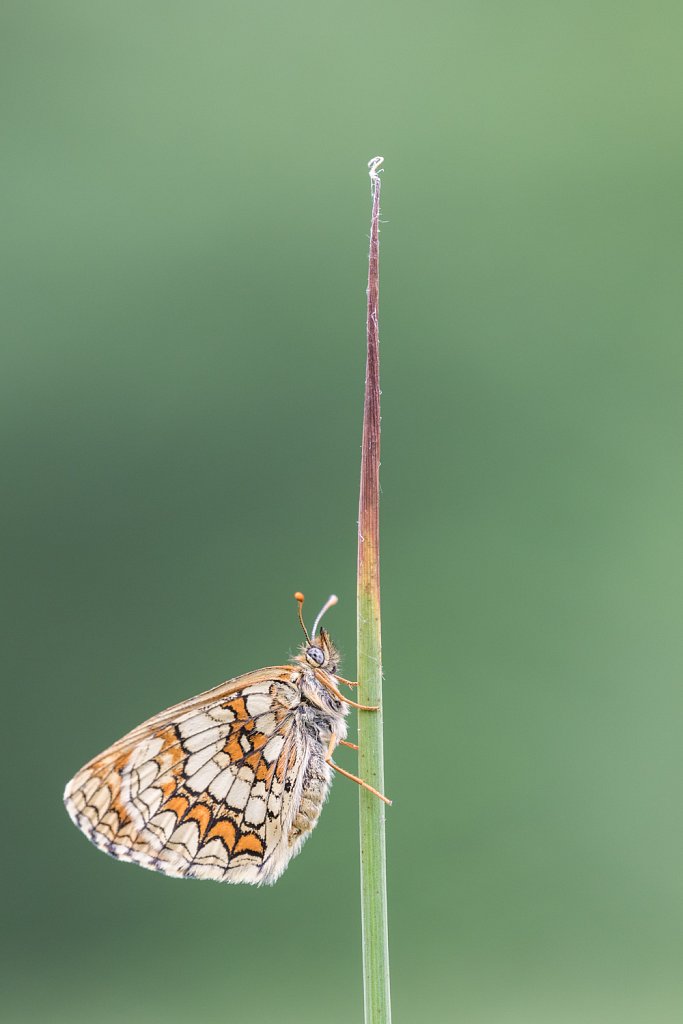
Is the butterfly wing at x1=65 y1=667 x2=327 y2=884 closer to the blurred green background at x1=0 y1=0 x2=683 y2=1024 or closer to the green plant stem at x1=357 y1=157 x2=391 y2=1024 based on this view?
the green plant stem at x1=357 y1=157 x2=391 y2=1024

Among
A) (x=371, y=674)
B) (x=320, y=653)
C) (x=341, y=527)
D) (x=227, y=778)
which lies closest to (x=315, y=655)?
(x=320, y=653)

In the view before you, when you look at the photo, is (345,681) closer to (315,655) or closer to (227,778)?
(315,655)

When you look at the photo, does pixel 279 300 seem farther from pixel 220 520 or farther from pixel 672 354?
pixel 672 354

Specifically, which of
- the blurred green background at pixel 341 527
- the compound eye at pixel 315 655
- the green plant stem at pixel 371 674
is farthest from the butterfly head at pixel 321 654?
the blurred green background at pixel 341 527

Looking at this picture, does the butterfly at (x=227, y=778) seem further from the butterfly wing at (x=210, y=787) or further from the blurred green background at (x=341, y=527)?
the blurred green background at (x=341, y=527)

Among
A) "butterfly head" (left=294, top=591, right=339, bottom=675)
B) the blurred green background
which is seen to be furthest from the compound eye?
the blurred green background

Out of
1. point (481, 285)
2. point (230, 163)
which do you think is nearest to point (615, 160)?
point (481, 285)
